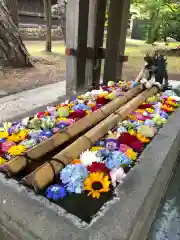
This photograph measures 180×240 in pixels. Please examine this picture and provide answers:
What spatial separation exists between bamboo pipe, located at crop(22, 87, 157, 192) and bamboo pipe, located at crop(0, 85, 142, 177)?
0.35 ft

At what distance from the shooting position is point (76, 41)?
3232mm

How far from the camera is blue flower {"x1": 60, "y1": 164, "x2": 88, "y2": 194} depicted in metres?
1.34

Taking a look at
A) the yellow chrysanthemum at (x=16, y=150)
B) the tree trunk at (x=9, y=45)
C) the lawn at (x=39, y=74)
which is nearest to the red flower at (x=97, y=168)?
the yellow chrysanthemum at (x=16, y=150)

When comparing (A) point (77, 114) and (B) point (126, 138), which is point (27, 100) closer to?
(A) point (77, 114)

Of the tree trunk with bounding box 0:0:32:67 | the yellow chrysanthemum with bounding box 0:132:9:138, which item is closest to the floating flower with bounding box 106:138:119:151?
the yellow chrysanthemum with bounding box 0:132:9:138

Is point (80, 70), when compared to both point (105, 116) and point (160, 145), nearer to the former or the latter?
point (105, 116)

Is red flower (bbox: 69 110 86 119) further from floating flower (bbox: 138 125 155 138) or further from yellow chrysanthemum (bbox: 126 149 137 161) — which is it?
yellow chrysanthemum (bbox: 126 149 137 161)

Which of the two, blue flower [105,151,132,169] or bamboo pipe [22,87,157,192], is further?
blue flower [105,151,132,169]

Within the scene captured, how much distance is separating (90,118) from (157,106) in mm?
827

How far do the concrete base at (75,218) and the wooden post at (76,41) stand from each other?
214cm

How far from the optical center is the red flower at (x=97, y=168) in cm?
148

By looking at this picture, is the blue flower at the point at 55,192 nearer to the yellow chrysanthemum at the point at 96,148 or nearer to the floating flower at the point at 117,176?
the floating flower at the point at 117,176

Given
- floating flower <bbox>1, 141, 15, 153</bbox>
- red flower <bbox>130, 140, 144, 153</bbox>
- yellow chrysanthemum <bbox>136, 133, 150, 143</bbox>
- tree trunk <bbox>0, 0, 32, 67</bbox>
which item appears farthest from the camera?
tree trunk <bbox>0, 0, 32, 67</bbox>

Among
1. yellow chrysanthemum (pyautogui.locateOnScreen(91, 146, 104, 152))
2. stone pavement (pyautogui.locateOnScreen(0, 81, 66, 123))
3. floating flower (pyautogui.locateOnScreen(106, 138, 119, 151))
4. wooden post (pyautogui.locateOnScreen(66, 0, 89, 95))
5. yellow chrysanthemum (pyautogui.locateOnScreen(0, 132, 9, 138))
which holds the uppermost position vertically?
wooden post (pyautogui.locateOnScreen(66, 0, 89, 95))
